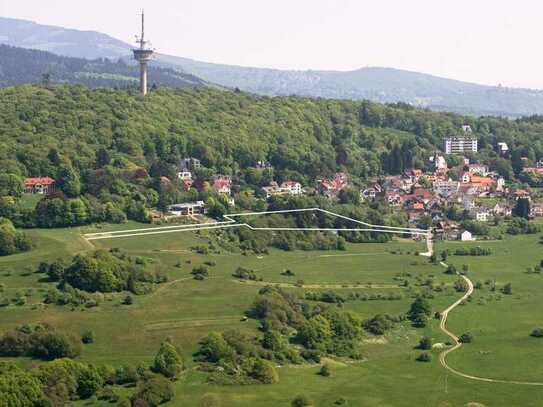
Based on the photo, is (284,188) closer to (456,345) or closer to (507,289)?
(507,289)

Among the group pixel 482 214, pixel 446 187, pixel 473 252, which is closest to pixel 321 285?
pixel 473 252

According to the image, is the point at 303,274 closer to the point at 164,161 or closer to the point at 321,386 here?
the point at 321,386

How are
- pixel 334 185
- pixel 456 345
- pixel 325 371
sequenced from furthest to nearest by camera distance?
pixel 334 185, pixel 456 345, pixel 325 371

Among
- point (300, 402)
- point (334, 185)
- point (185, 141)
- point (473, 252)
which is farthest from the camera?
point (185, 141)

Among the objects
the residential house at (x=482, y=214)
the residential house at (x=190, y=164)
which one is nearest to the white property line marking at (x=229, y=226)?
the residential house at (x=482, y=214)

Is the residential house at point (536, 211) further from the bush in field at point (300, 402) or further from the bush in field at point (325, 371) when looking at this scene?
the bush in field at point (300, 402)

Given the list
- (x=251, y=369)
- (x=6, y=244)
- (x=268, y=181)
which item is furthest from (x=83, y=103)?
(x=251, y=369)
